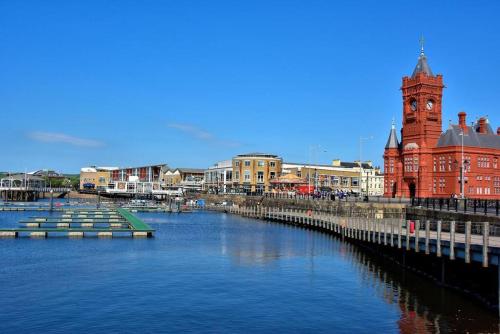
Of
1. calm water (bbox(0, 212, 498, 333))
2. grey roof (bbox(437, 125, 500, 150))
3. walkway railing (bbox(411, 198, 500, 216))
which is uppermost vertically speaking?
grey roof (bbox(437, 125, 500, 150))

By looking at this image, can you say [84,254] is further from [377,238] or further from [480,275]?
[480,275]

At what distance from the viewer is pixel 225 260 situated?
45906mm

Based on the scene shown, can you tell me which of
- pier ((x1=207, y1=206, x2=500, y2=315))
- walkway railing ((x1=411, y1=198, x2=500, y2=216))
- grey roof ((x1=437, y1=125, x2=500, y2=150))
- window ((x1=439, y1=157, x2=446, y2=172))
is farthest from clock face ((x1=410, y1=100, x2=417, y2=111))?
pier ((x1=207, y1=206, x2=500, y2=315))

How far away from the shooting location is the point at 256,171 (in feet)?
516

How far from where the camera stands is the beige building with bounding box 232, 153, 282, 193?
157000 millimetres

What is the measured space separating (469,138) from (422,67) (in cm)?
1359

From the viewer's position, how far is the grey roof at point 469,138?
8519 cm

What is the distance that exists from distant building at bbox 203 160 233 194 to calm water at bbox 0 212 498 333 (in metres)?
115

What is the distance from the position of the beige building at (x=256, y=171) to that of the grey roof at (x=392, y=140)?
63.5m

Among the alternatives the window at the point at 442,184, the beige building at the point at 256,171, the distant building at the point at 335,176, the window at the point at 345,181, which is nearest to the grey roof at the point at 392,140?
the window at the point at 442,184

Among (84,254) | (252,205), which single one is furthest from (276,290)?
(252,205)

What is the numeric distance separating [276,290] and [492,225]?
1345 cm

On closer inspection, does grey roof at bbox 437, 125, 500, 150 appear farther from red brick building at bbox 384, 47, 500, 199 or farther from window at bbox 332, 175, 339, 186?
window at bbox 332, 175, 339, 186

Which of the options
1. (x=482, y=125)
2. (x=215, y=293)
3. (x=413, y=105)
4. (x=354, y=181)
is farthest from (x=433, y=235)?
(x=354, y=181)
